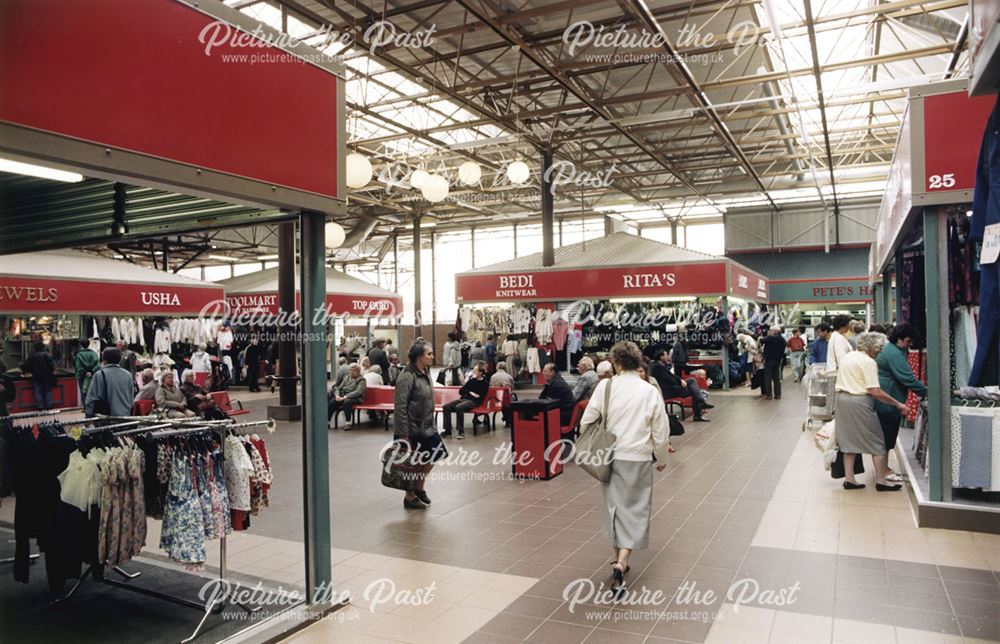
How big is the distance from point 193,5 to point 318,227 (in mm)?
1437

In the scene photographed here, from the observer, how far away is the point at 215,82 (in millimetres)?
3521

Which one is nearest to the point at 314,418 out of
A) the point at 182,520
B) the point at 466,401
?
the point at 182,520

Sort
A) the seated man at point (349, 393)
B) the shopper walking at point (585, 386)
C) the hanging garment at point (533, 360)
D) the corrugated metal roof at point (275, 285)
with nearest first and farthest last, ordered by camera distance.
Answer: the shopper walking at point (585, 386) < the seated man at point (349, 393) < the hanging garment at point (533, 360) < the corrugated metal roof at point (275, 285)

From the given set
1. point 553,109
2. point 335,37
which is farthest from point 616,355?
point 553,109

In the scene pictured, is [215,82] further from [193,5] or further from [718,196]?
[718,196]

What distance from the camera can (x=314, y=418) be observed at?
4188mm

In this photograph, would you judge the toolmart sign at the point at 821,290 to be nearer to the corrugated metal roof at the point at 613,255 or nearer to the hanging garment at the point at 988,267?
the corrugated metal roof at the point at 613,255

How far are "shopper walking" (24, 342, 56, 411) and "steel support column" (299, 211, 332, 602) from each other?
12659mm

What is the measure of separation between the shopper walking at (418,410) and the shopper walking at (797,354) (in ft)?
48.8

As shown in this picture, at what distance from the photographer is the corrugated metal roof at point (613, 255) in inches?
655

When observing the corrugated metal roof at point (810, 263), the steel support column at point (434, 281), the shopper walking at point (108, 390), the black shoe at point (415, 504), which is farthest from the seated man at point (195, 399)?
the corrugated metal roof at point (810, 263)

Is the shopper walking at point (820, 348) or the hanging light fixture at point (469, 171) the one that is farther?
the shopper walking at point (820, 348)

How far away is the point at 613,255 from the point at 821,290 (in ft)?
45.4

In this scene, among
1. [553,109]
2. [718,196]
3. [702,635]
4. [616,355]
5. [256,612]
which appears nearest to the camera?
[702,635]
